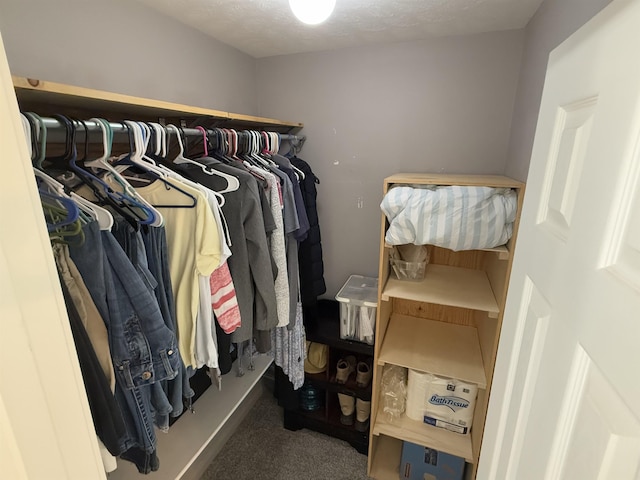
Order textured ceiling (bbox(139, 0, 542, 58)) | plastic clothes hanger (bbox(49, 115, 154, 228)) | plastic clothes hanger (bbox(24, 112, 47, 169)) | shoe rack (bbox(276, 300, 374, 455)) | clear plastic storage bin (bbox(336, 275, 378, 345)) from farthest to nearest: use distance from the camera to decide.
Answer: shoe rack (bbox(276, 300, 374, 455)), clear plastic storage bin (bbox(336, 275, 378, 345)), textured ceiling (bbox(139, 0, 542, 58)), plastic clothes hanger (bbox(49, 115, 154, 228)), plastic clothes hanger (bbox(24, 112, 47, 169))

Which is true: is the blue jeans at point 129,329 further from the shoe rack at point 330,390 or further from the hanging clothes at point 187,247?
the shoe rack at point 330,390

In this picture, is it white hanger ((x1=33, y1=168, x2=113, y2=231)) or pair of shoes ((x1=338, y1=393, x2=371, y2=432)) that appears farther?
pair of shoes ((x1=338, y1=393, x2=371, y2=432))

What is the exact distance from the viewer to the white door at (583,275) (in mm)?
391

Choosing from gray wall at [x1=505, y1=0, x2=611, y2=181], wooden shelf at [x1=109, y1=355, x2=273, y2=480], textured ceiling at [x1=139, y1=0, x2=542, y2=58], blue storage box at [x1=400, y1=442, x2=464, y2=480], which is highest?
textured ceiling at [x1=139, y1=0, x2=542, y2=58]

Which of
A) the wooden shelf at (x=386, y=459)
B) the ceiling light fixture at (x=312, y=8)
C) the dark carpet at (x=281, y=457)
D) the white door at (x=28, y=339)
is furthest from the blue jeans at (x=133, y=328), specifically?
the wooden shelf at (x=386, y=459)

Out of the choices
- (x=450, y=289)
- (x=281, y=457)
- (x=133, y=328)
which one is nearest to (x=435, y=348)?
(x=450, y=289)

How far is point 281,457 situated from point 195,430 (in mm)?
759

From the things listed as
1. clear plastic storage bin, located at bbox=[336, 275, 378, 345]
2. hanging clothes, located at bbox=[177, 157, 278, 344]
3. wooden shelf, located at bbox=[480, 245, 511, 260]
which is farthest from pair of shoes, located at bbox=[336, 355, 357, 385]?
wooden shelf, located at bbox=[480, 245, 511, 260]

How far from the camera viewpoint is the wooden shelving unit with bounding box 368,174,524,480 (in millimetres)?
1366

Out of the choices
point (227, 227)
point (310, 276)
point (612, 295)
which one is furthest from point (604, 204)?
point (310, 276)

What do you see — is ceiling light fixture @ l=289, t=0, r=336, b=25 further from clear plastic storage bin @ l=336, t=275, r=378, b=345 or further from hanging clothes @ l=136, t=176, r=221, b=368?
clear plastic storage bin @ l=336, t=275, r=378, b=345

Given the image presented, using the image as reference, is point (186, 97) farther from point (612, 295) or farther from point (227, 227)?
point (612, 295)

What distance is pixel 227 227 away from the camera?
1.10 m

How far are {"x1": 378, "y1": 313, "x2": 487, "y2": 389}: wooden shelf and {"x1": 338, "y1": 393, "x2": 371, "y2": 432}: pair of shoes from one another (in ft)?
1.29
